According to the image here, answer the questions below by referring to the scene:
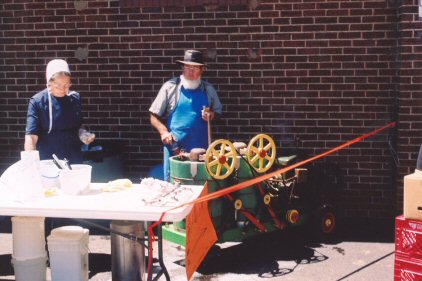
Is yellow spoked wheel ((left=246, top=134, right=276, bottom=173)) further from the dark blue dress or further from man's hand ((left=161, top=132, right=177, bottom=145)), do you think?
the dark blue dress

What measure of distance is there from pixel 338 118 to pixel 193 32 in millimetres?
2018

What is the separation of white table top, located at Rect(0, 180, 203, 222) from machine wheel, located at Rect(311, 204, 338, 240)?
7.85 ft

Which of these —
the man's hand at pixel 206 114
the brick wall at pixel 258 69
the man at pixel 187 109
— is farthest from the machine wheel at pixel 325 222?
the man's hand at pixel 206 114

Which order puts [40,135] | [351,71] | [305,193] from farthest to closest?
[351,71]
[305,193]
[40,135]

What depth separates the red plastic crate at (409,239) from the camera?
422 centimetres

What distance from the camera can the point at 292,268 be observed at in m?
5.65

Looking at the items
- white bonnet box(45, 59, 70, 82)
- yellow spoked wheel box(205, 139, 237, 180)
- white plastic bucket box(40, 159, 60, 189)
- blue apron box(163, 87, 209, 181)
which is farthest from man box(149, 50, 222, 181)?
white plastic bucket box(40, 159, 60, 189)

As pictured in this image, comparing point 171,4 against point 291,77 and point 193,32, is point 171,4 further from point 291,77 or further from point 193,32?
point 291,77

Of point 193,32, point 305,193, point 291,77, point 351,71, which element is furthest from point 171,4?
point 305,193

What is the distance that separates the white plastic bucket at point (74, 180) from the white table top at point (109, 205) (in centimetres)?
5

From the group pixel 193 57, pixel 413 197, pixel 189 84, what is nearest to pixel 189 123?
pixel 189 84

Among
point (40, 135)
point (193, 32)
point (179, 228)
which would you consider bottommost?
point (179, 228)

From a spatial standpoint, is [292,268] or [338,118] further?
[338,118]

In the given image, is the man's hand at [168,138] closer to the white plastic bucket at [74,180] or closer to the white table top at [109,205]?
the white table top at [109,205]
